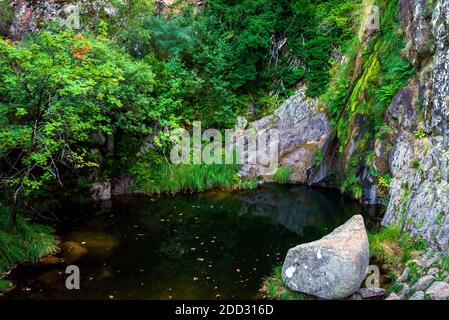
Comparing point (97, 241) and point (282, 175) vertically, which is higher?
point (282, 175)

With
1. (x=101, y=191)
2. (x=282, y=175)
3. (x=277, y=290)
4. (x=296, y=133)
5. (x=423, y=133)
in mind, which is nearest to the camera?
(x=277, y=290)

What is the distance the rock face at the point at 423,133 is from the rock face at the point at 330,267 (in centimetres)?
178

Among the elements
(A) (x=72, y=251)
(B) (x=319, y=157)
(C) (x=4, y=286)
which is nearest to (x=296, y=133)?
(B) (x=319, y=157)

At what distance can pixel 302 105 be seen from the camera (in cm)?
1470

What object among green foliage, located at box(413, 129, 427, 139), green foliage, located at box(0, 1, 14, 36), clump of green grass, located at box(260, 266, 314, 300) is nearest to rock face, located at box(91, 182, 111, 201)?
green foliage, located at box(0, 1, 14, 36)

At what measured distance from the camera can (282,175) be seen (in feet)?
46.8

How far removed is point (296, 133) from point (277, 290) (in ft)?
26.2

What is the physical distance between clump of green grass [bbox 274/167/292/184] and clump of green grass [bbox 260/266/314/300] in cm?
636

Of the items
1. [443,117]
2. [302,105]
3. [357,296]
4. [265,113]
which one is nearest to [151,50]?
[265,113]

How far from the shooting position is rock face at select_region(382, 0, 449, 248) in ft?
27.2

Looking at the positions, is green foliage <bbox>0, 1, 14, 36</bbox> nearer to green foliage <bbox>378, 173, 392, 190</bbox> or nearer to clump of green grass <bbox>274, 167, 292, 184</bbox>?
clump of green grass <bbox>274, 167, 292, 184</bbox>

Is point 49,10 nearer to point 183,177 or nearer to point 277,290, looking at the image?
point 183,177

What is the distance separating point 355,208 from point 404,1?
18.9ft

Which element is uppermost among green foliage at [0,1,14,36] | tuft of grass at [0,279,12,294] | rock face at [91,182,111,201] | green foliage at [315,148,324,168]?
green foliage at [0,1,14,36]
